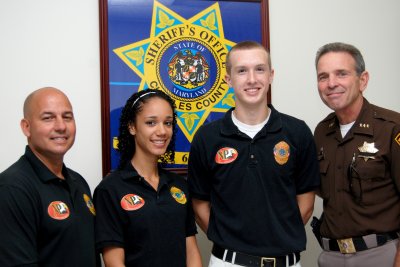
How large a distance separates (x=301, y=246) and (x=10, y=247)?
1.11 meters

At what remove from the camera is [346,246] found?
1836mm

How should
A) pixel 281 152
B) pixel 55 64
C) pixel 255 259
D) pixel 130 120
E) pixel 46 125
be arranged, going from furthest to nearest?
1. pixel 55 64
2. pixel 130 120
3. pixel 281 152
4. pixel 255 259
5. pixel 46 125

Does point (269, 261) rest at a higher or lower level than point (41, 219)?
lower

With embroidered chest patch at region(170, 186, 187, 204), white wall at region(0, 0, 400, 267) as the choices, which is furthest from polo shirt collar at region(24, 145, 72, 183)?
white wall at region(0, 0, 400, 267)

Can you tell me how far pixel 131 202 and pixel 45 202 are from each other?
1.16ft

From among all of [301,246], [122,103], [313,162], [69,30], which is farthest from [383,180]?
[69,30]

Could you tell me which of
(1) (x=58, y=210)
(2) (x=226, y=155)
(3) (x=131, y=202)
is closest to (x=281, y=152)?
(2) (x=226, y=155)

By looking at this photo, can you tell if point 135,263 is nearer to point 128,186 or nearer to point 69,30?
point 128,186

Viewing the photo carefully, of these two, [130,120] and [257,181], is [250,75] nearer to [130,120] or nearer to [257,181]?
[257,181]

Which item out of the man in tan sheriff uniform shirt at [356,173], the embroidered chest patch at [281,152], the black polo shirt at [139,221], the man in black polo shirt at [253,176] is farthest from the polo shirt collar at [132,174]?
the man in tan sheriff uniform shirt at [356,173]

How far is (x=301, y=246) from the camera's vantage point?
1696 mm

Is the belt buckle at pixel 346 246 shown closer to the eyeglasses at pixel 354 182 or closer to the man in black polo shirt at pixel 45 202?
the eyeglasses at pixel 354 182

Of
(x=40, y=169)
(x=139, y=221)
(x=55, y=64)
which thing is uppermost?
(x=55, y=64)

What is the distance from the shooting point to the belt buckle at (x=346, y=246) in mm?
1823
